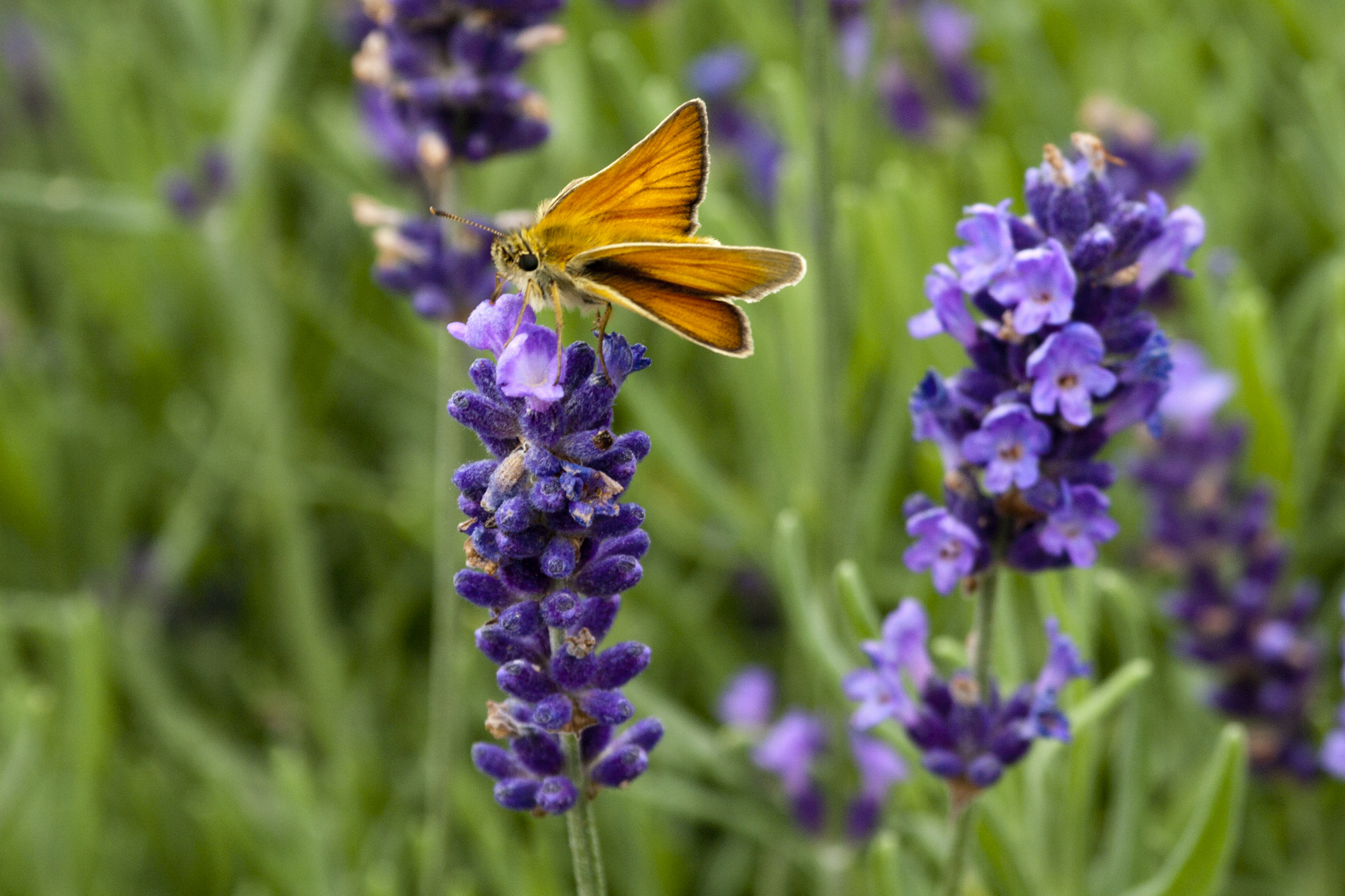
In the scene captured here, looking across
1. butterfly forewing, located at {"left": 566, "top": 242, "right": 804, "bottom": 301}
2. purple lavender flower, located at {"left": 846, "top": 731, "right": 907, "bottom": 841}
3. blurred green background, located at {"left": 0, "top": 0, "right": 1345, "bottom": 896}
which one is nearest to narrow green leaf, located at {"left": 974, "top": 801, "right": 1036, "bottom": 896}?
blurred green background, located at {"left": 0, "top": 0, "right": 1345, "bottom": 896}

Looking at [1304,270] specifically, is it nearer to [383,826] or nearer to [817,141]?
[817,141]

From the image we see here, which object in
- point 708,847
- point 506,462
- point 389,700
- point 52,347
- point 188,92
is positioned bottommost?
point 506,462

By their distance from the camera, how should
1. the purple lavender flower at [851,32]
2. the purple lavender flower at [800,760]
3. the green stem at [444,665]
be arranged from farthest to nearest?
the purple lavender flower at [851,32] < the purple lavender flower at [800,760] < the green stem at [444,665]

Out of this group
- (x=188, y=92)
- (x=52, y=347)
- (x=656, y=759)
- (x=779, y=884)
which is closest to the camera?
(x=779, y=884)

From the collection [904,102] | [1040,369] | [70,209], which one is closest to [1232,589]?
[1040,369]

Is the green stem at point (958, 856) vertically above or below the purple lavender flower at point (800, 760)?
below

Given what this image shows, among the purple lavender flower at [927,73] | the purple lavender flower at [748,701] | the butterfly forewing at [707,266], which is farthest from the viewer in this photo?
the purple lavender flower at [927,73]

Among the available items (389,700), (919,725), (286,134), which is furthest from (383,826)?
(286,134)

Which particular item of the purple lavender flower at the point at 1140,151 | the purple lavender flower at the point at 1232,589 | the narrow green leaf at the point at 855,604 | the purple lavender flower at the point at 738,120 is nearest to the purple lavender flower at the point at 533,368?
the narrow green leaf at the point at 855,604

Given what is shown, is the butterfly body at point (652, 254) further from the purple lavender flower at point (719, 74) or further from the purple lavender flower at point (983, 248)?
the purple lavender flower at point (719, 74)
